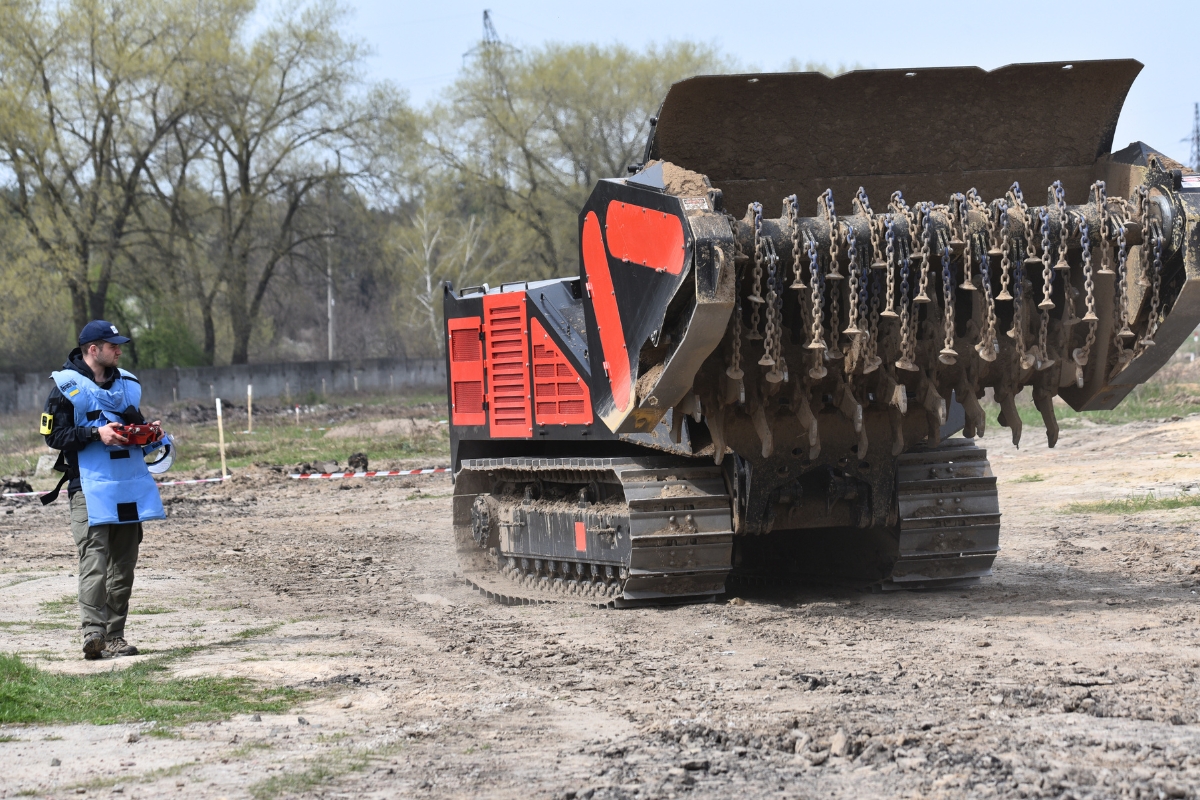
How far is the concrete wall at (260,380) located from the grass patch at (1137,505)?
2469cm

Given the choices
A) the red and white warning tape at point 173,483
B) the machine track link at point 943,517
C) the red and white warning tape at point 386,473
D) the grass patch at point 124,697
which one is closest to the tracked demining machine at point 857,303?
the machine track link at point 943,517

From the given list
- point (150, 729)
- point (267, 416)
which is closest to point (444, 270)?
point (267, 416)

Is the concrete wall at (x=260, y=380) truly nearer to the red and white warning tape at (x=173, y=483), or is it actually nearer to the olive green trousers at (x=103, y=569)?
the red and white warning tape at (x=173, y=483)

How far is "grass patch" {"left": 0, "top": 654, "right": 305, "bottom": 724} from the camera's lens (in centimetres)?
560

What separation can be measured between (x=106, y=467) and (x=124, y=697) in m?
1.64

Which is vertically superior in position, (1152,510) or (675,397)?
(675,397)

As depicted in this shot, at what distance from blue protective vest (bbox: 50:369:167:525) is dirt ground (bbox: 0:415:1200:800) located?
0.83 m

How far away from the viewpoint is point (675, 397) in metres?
7.00

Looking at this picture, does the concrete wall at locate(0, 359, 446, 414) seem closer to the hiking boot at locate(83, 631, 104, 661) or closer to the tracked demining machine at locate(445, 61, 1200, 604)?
the hiking boot at locate(83, 631, 104, 661)

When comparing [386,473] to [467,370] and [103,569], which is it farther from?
[103,569]

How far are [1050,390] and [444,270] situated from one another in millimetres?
40849

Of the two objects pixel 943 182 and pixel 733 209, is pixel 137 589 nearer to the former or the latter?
pixel 733 209

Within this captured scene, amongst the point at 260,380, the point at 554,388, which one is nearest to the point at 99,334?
the point at 554,388

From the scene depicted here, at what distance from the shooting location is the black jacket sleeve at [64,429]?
23.5 feet
